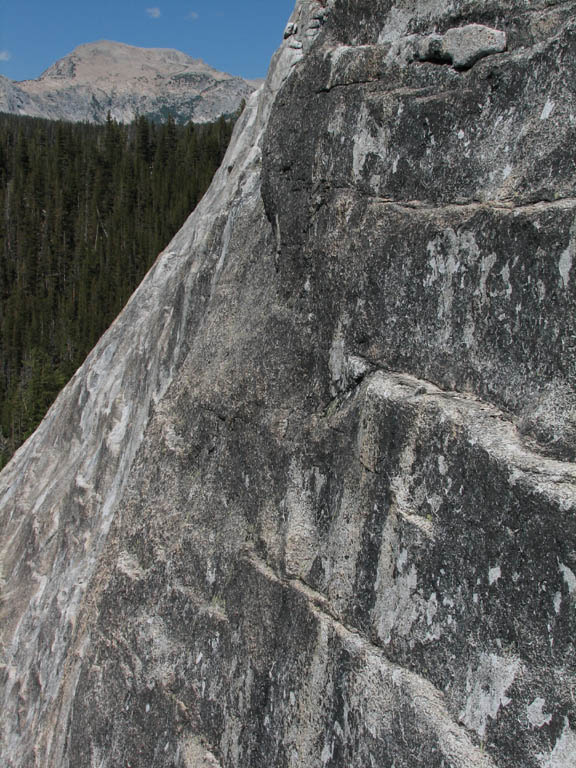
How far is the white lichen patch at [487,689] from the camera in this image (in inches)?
143

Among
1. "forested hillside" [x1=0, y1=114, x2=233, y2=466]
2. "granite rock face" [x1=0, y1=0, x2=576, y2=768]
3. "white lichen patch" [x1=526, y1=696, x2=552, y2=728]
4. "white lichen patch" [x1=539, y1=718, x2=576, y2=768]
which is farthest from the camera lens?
"forested hillside" [x1=0, y1=114, x2=233, y2=466]

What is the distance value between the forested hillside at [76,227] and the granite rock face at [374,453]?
160 feet

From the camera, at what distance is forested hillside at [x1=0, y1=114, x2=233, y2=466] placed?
6419cm

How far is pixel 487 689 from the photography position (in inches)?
146

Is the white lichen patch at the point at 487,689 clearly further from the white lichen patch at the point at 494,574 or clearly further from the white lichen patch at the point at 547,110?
the white lichen patch at the point at 547,110

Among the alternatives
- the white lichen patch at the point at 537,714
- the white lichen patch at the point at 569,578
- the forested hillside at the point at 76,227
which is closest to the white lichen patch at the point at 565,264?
the white lichen patch at the point at 569,578

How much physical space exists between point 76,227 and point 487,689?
82.2 m

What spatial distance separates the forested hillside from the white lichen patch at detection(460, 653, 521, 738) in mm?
51763

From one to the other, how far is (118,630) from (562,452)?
442 centimetres

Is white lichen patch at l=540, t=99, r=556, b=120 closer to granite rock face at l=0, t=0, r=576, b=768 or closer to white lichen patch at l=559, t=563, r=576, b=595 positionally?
granite rock face at l=0, t=0, r=576, b=768

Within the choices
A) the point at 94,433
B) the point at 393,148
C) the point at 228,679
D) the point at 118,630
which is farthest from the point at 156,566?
the point at 94,433

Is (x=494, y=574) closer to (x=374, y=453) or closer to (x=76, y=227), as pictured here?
(x=374, y=453)

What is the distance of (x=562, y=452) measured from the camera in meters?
3.64

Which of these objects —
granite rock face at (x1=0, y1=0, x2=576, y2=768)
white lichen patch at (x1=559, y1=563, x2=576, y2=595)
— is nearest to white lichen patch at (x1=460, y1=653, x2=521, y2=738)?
granite rock face at (x1=0, y1=0, x2=576, y2=768)
